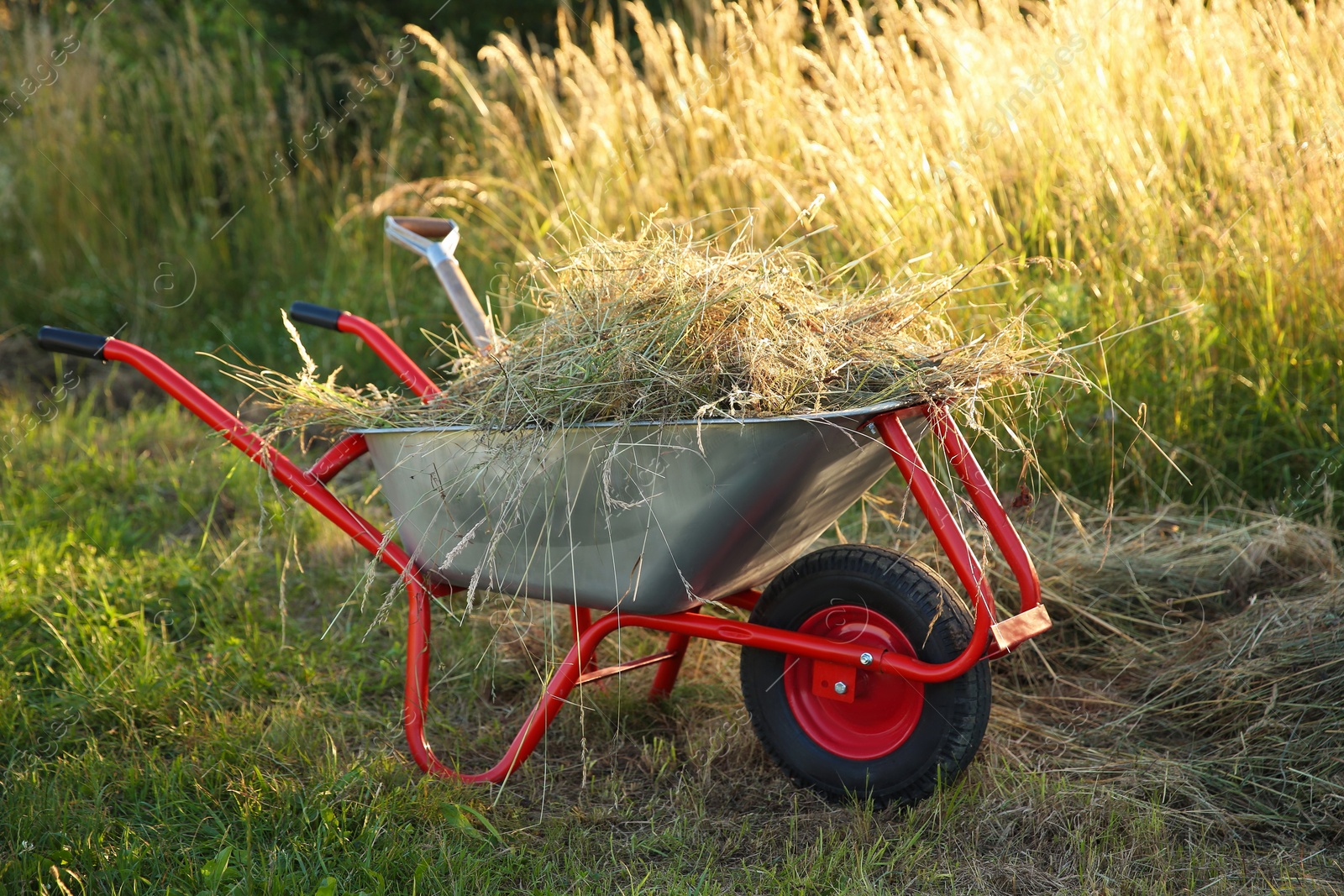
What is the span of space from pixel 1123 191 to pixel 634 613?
2.10m

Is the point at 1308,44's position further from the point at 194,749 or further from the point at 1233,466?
the point at 194,749

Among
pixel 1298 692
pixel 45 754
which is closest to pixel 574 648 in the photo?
pixel 45 754

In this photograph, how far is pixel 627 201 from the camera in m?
4.00

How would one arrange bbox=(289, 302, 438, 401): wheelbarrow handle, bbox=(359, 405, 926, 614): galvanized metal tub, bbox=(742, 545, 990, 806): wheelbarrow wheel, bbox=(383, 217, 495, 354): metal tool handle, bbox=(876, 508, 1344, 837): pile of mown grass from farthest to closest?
bbox=(383, 217, 495, 354): metal tool handle, bbox=(289, 302, 438, 401): wheelbarrow handle, bbox=(876, 508, 1344, 837): pile of mown grass, bbox=(742, 545, 990, 806): wheelbarrow wheel, bbox=(359, 405, 926, 614): galvanized metal tub

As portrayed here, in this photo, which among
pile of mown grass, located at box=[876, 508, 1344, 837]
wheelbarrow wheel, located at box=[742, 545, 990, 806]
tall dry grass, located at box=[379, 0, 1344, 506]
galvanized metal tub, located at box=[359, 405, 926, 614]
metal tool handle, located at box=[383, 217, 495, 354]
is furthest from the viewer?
tall dry grass, located at box=[379, 0, 1344, 506]

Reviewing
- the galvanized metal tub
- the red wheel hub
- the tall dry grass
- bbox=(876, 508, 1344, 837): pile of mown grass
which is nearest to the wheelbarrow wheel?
the red wheel hub

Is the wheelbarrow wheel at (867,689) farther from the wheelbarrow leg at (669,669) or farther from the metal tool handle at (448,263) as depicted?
the metal tool handle at (448,263)

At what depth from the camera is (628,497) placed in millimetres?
1677

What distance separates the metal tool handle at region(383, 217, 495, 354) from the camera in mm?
2264

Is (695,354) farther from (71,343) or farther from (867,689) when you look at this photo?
(71,343)

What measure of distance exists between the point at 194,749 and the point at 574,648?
0.79 meters

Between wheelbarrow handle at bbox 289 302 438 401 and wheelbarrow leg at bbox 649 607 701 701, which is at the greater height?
wheelbarrow handle at bbox 289 302 438 401

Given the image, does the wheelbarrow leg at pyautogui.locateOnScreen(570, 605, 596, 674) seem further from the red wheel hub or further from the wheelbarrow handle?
the wheelbarrow handle

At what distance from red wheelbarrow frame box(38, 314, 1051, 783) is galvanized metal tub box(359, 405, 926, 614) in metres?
0.06
